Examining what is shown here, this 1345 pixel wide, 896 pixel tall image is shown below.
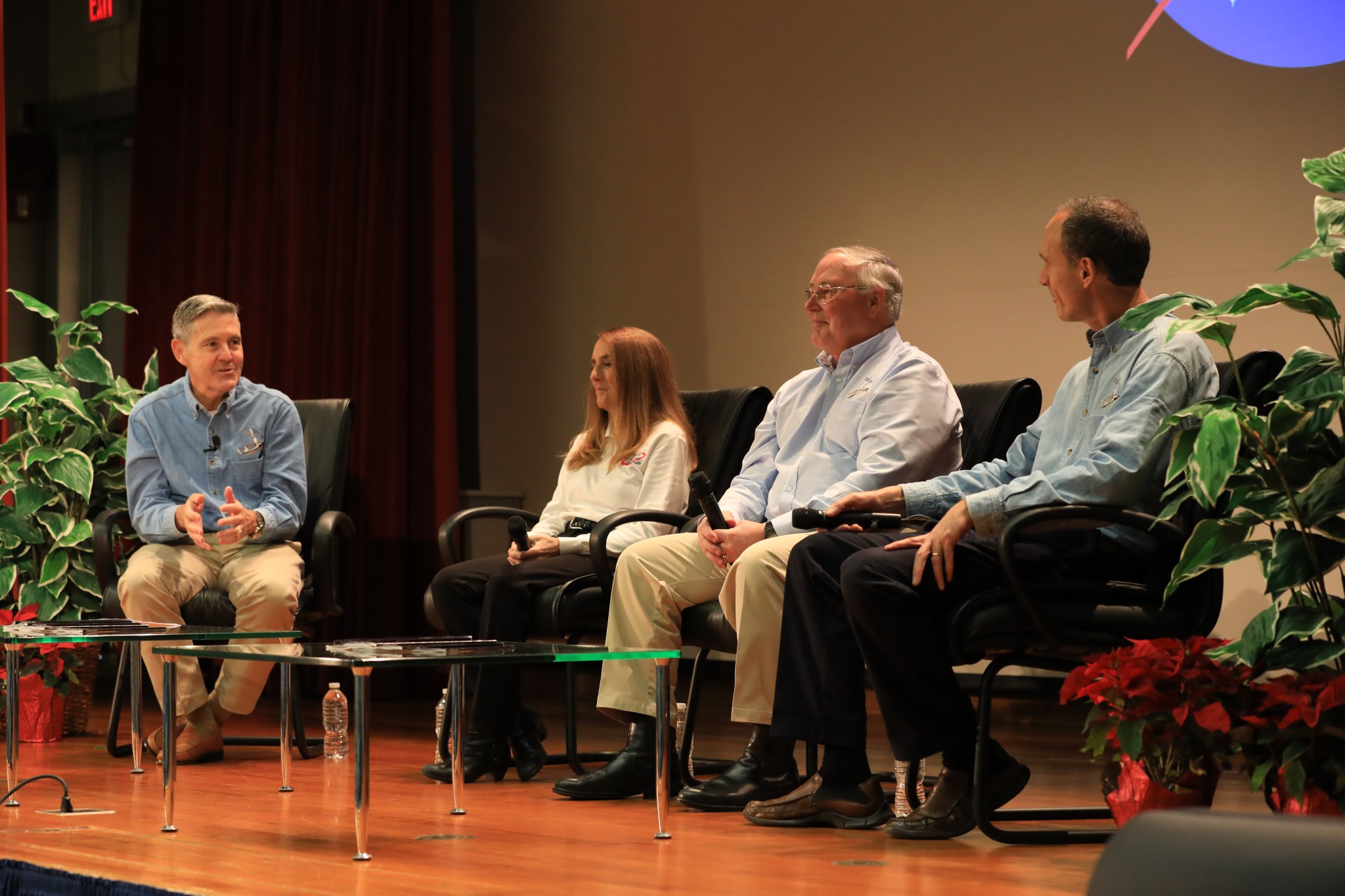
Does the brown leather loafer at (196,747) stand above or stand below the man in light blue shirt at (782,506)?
below

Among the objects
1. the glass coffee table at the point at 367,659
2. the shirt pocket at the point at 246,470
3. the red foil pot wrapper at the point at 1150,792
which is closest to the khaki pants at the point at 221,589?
the shirt pocket at the point at 246,470

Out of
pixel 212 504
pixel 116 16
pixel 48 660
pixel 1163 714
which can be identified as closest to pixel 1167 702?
pixel 1163 714

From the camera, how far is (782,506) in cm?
322

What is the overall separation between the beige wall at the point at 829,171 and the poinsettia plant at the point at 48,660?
173 centimetres

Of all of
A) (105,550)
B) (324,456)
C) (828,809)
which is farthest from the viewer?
(324,456)

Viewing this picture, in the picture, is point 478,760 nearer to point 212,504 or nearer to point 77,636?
point 77,636

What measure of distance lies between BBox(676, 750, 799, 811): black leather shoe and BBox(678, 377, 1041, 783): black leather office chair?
5.4 inches

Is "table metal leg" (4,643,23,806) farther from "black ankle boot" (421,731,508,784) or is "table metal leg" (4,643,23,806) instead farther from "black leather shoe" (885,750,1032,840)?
"black leather shoe" (885,750,1032,840)

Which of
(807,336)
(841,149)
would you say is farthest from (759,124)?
(807,336)

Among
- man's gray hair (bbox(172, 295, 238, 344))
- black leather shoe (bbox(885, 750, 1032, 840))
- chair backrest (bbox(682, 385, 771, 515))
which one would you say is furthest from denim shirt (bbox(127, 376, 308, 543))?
black leather shoe (bbox(885, 750, 1032, 840))

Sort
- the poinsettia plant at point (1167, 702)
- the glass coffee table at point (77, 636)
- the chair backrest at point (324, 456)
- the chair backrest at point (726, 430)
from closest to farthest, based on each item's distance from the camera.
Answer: the poinsettia plant at point (1167, 702) < the glass coffee table at point (77, 636) < the chair backrest at point (726, 430) < the chair backrest at point (324, 456)

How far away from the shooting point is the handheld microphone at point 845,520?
2807mm

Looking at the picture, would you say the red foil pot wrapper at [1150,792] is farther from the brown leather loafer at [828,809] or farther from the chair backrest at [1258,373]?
the chair backrest at [1258,373]

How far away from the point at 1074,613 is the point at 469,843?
1.04 metres
